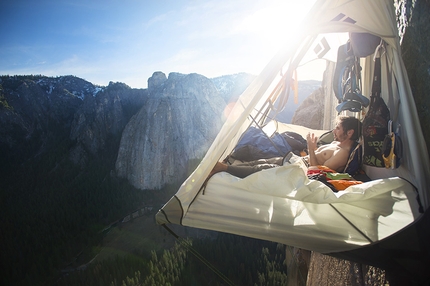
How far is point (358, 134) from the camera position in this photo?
3.94 metres

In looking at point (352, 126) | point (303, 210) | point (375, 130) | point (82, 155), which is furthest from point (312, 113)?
point (82, 155)

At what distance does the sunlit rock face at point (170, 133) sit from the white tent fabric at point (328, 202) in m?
37.8

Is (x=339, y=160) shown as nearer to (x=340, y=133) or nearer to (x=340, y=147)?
(x=340, y=147)

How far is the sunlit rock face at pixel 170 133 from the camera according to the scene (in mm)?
41094

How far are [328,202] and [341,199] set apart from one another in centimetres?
13

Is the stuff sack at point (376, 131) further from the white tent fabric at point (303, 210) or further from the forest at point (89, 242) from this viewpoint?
the forest at point (89, 242)

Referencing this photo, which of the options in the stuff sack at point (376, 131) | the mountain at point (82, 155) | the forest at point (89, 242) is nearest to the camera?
the stuff sack at point (376, 131)

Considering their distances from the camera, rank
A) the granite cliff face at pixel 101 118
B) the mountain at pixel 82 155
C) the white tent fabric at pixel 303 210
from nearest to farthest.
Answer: the white tent fabric at pixel 303 210, the mountain at pixel 82 155, the granite cliff face at pixel 101 118

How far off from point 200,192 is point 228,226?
0.60 meters

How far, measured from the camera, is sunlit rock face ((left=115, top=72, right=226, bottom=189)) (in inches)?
1618

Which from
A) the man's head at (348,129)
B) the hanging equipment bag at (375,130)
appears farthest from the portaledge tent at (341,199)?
the man's head at (348,129)

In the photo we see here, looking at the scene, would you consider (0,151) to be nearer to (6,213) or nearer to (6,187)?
(6,187)

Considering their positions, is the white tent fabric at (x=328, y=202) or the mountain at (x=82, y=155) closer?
the white tent fabric at (x=328, y=202)

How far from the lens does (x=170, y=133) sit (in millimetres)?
41812
